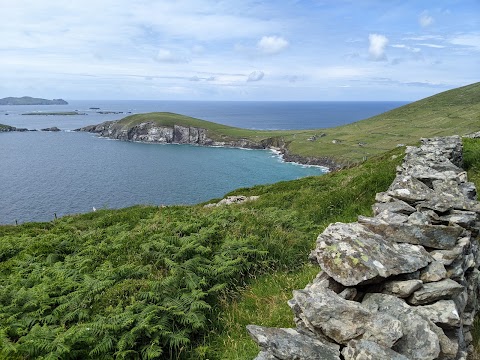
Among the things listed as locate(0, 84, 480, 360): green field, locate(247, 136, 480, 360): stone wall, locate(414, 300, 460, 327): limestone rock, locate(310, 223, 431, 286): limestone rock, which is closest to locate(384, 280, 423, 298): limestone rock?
locate(247, 136, 480, 360): stone wall

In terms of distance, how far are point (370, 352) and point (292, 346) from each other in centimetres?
131

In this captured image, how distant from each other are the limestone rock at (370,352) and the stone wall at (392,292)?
14 millimetres

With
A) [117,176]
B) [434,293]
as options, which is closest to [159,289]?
[434,293]

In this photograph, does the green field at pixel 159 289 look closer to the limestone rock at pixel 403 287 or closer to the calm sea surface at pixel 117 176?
the limestone rock at pixel 403 287

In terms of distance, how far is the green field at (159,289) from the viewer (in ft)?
27.7

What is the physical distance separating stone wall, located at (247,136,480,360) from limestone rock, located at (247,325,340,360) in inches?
0.7

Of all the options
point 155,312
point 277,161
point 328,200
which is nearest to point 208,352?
point 155,312

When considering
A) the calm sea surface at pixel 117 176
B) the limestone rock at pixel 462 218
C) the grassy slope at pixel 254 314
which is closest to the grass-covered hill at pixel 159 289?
the grassy slope at pixel 254 314

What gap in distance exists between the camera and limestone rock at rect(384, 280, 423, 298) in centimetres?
730

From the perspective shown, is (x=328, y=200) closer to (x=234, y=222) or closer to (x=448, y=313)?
(x=234, y=222)

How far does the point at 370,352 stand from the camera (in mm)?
5480

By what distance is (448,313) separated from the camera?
22.1ft

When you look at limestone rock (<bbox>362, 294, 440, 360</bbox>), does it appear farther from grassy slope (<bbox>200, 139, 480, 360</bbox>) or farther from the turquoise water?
the turquoise water

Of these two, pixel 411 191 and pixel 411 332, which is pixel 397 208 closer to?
pixel 411 191
